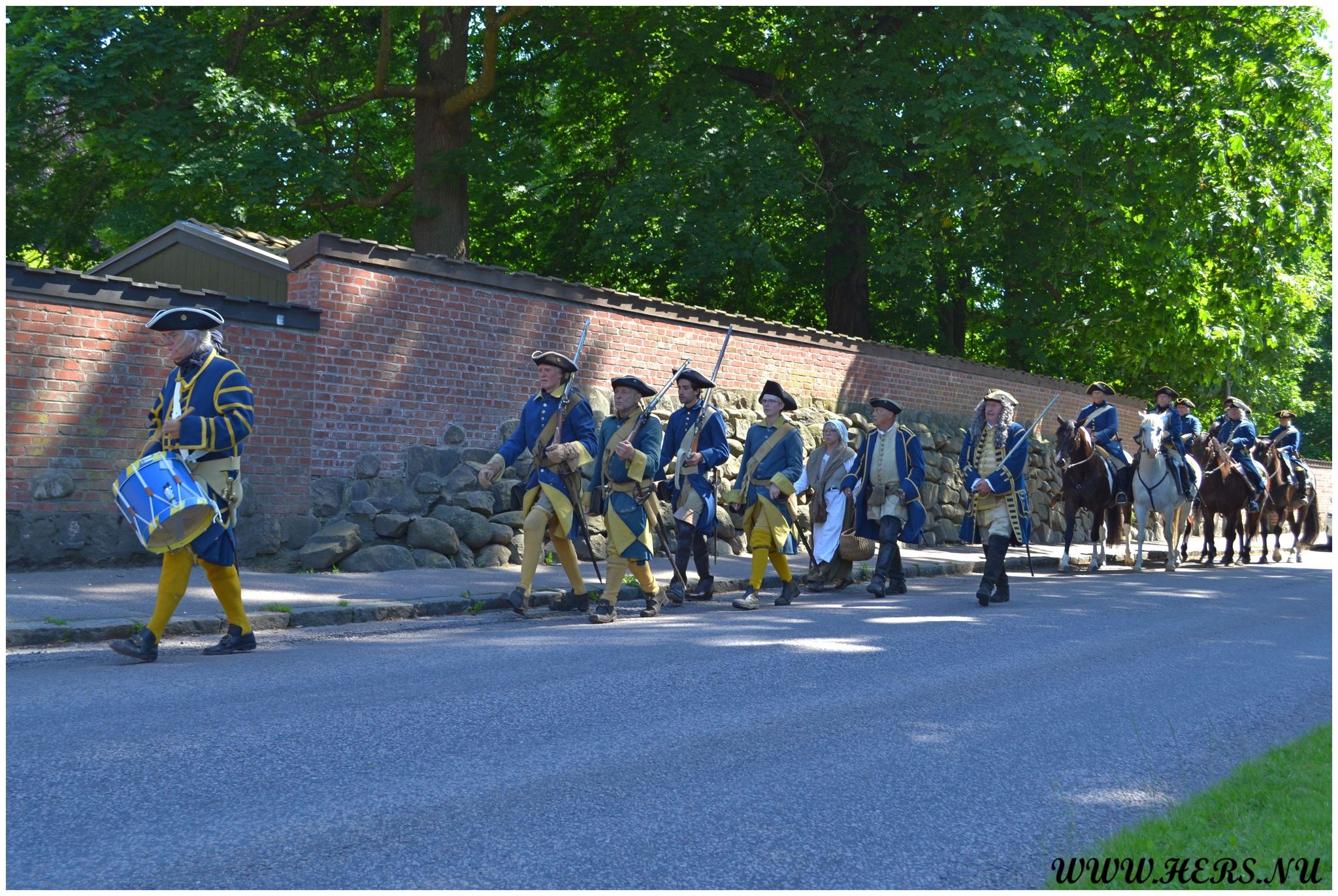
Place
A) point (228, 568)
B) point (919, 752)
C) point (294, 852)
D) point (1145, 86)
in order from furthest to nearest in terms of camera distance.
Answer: point (1145, 86) → point (228, 568) → point (919, 752) → point (294, 852)

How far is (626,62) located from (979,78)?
236 inches

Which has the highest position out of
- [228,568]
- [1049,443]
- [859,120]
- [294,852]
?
[859,120]

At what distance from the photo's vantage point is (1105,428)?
1723cm

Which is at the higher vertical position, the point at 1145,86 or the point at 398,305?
the point at 1145,86

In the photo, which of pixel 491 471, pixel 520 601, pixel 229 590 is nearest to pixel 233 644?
pixel 229 590

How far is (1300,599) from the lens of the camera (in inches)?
551

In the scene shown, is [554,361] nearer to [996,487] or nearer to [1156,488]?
[996,487]

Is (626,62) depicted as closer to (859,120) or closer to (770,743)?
(859,120)

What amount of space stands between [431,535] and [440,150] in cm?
981

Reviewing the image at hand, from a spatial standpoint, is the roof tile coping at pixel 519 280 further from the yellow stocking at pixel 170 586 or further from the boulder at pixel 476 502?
the yellow stocking at pixel 170 586

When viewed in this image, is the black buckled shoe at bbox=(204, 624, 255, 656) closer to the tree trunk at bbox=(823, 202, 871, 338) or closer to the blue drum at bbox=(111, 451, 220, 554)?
the blue drum at bbox=(111, 451, 220, 554)

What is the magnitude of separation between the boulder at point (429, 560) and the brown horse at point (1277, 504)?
47.9 feet

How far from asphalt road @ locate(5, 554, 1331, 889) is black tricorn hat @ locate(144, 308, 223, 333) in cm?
203

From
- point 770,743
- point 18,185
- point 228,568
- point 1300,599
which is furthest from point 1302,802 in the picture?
point 18,185
